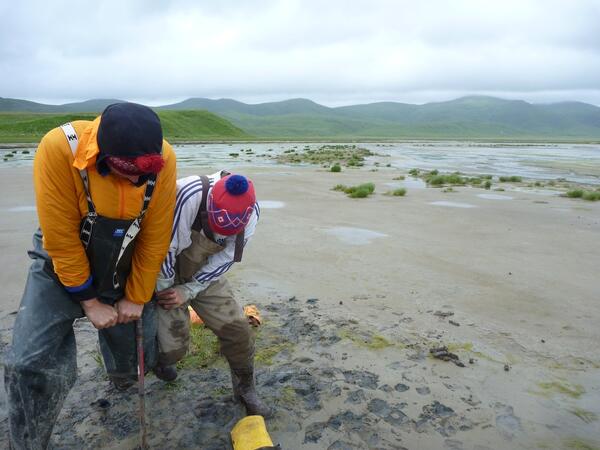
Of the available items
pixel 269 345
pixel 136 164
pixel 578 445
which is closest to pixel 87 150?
pixel 136 164

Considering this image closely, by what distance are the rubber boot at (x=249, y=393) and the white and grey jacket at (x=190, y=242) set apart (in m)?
0.65

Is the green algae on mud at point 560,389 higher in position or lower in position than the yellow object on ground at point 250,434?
lower

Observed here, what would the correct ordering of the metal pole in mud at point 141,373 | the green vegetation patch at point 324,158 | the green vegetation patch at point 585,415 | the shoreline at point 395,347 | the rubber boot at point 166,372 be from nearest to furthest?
the metal pole in mud at point 141,373, the shoreline at point 395,347, the green vegetation patch at point 585,415, the rubber boot at point 166,372, the green vegetation patch at point 324,158

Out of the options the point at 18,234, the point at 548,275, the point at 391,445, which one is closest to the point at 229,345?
the point at 391,445

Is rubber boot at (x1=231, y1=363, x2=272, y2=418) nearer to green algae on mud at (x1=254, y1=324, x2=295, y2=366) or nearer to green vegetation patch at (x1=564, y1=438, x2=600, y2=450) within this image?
green algae on mud at (x1=254, y1=324, x2=295, y2=366)

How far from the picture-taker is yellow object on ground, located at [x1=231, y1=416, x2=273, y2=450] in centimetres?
292

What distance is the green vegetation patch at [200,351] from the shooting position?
4016 millimetres

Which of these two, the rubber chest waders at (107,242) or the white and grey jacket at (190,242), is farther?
the white and grey jacket at (190,242)

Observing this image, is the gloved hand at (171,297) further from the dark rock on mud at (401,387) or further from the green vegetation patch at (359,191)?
the green vegetation patch at (359,191)

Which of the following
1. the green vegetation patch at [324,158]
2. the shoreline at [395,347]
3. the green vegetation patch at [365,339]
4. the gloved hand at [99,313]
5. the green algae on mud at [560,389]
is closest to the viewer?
the gloved hand at [99,313]

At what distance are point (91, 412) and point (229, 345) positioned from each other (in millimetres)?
1078

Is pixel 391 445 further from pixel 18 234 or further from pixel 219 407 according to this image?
pixel 18 234

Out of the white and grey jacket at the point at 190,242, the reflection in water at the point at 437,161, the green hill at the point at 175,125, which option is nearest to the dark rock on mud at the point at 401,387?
the white and grey jacket at the point at 190,242

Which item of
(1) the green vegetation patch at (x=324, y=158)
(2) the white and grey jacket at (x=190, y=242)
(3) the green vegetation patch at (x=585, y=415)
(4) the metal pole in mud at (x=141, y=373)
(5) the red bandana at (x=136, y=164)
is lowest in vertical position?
(1) the green vegetation patch at (x=324, y=158)
